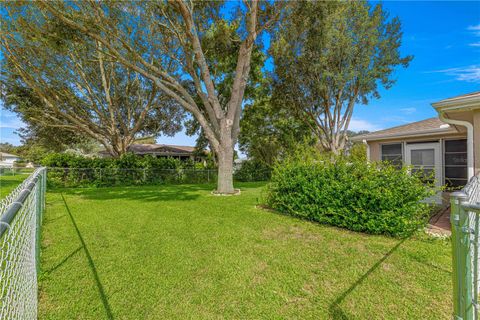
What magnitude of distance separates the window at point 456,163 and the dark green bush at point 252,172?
39.9 feet

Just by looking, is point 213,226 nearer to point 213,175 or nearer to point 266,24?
point 266,24

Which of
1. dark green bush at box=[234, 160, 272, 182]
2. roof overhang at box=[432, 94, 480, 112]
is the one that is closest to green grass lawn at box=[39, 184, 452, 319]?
roof overhang at box=[432, 94, 480, 112]

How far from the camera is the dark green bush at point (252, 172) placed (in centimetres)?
1855

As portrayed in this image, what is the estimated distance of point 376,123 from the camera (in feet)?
80.7

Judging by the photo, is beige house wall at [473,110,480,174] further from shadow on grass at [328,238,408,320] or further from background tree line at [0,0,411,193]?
background tree line at [0,0,411,193]

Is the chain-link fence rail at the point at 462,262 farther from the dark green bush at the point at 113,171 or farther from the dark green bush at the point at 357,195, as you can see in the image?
the dark green bush at the point at 113,171

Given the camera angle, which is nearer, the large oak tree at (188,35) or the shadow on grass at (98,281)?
the shadow on grass at (98,281)

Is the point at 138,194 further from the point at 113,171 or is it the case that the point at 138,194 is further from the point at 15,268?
the point at 15,268

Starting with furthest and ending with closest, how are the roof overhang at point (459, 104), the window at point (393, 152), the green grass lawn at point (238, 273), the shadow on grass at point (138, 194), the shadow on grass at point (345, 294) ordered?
the shadow on grass at point (138, 194), the window at point (393, 152), the roof overhang at point (459, 104), the green grass lawn at point (238, 273), the shadow on grass at point (345, 294)

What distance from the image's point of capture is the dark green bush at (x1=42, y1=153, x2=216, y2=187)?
1285 centimetres

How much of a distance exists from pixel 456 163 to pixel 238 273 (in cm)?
811

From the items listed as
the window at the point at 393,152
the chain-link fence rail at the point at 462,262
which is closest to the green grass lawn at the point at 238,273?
the chain-link fence rail at the point at 462,262

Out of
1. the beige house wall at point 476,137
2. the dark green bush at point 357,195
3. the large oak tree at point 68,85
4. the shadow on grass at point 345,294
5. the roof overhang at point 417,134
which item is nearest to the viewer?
the shadow on grass at point 345,294

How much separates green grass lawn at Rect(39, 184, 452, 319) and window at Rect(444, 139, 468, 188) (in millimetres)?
4680
